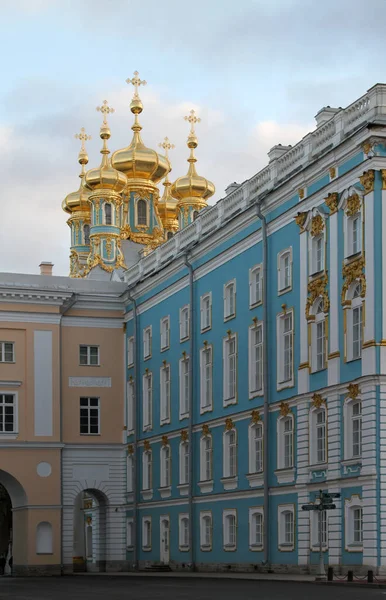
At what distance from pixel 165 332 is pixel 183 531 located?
862 centimetres

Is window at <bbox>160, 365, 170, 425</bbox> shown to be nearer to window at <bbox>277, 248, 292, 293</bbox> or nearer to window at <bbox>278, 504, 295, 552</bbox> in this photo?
window at <bbox>277, 248, 292, 293</bbox>

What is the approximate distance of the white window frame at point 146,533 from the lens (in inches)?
2320

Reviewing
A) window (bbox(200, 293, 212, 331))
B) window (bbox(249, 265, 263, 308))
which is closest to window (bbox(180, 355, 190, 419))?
window (bbox(200, 293, 212, 331))

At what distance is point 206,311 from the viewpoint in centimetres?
5294

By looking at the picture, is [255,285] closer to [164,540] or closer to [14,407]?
[164,540]

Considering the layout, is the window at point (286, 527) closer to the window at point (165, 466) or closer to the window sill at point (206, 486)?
the window sill at point (206, 486)

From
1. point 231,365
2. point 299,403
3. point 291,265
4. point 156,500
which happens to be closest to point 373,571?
point 299,403

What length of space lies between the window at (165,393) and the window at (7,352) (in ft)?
23.4

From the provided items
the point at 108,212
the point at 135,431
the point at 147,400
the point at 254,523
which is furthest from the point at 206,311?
the point at 108,212

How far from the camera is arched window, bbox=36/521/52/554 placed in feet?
196

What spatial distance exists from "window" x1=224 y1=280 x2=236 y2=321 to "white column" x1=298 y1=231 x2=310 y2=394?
6925mm

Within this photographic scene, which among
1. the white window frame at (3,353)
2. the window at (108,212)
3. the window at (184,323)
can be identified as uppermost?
the window at (108,212)

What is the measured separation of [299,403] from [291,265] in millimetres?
4608

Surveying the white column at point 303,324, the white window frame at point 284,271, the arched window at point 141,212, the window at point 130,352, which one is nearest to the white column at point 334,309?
the white column at point 303,324
